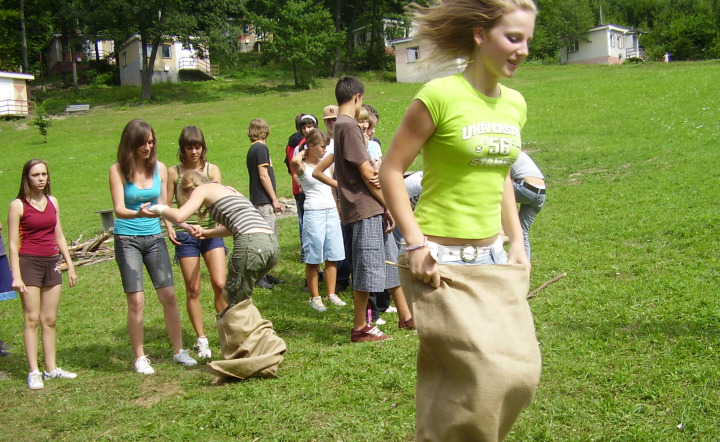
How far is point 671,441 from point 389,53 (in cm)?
5244

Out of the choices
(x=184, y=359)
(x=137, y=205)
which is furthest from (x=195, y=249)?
(x=184, y=359)

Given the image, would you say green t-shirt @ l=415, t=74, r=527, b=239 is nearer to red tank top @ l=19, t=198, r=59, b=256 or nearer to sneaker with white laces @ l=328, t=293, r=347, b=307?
red tank top @ l=19, t=198, r=59, b=256

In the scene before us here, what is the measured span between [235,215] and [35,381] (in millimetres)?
2253

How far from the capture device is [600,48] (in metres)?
Answer: 61.2

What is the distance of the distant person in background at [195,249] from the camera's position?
5.90 m

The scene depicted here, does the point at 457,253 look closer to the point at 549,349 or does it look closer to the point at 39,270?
the point at 549,349

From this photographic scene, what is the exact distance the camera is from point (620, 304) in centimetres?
567

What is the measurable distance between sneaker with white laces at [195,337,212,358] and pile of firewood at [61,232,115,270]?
5481 mm

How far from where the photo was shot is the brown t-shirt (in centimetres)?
559

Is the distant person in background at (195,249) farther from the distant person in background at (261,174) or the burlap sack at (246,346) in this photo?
the distant person in background at (261,174)

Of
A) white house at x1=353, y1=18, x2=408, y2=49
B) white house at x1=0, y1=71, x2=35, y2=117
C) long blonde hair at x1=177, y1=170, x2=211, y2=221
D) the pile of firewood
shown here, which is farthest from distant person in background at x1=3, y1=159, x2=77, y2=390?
white house at x1=353, y1=18, x2=408, y2=49

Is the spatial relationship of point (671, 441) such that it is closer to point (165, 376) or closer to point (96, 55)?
point (165, 376)

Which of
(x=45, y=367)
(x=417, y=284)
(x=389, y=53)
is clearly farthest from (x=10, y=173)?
(x=389, y=53)

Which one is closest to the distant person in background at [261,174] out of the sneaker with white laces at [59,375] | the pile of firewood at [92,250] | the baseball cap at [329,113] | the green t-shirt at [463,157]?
the baseball cap at [329,113]
